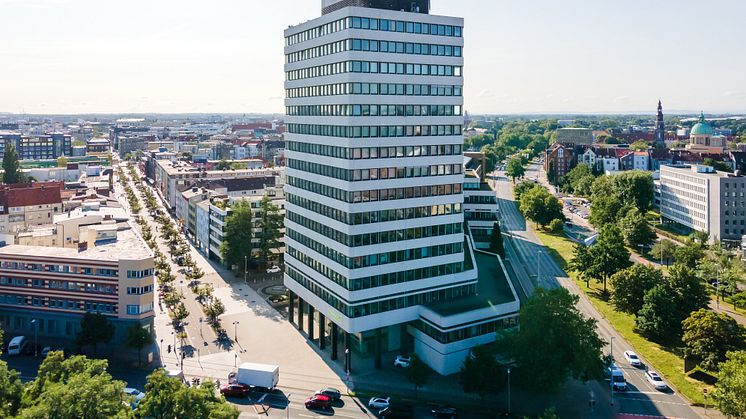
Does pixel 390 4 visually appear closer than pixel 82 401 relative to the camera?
No

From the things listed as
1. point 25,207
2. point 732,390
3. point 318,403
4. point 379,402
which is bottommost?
point 318,403

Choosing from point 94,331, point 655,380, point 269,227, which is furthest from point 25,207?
point 655,380

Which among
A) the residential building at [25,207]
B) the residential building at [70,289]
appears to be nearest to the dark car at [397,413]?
the residential building at [70,289]

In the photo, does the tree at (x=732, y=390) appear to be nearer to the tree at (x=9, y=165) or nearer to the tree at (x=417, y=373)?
the tree at (x=417, y=373)

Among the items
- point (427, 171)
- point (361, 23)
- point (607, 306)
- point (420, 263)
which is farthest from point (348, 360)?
point (607, 306)

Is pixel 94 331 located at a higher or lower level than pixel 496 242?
lower

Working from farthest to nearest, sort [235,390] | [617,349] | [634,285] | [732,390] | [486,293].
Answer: [634,285] → [486,293] → [617,349] → [235,390] → [732,390]

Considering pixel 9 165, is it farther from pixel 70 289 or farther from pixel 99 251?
pixel 70 289
